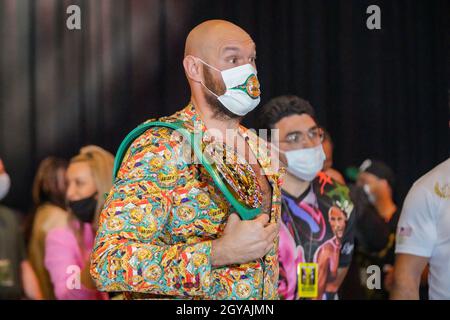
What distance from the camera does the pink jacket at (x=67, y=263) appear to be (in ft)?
13.3

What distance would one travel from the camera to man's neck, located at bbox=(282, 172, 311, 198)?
425cm

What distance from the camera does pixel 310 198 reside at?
169 inches

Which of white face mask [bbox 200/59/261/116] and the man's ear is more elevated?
the man's ear

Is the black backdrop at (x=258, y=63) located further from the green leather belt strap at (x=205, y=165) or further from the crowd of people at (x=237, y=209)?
the green leather belt strap at (x=205, y=165)

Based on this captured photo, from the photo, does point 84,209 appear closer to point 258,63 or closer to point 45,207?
point 45,207

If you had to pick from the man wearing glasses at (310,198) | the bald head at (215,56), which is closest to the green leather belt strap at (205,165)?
the bald head at (215,56)

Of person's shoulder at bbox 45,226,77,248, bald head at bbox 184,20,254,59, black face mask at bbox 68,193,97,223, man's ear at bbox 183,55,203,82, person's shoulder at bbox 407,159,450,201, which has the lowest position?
person's shoulder at bbox 45,226,77,248

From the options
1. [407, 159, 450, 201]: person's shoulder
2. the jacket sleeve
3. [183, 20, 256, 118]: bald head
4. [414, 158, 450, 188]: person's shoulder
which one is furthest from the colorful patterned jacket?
[414, 158, 450, 188]: person's shoulder

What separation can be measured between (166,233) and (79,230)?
2.33m

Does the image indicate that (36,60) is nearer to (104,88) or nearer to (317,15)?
(104,88)

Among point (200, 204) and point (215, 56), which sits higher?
point (215, 56)

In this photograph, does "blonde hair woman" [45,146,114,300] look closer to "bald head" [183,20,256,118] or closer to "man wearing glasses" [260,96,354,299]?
"man wearing glasses" [260,96,354,299]

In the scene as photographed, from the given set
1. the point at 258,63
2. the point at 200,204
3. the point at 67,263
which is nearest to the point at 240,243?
the point at 200,204

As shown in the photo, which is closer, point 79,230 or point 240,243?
point 240,243
